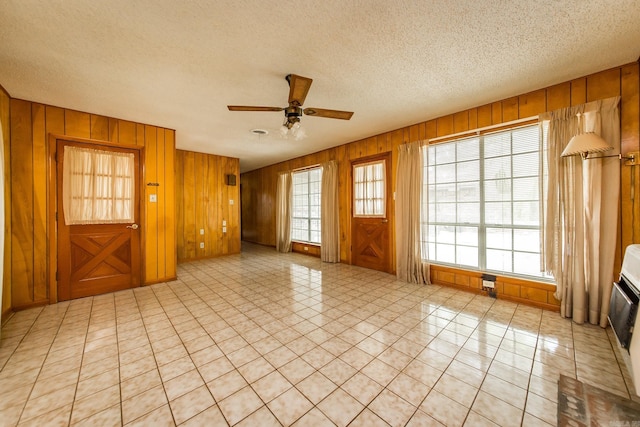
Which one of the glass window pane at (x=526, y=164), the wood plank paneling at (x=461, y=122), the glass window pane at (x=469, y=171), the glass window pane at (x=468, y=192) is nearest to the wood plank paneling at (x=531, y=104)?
the glass window pane at (x=526, y=164)

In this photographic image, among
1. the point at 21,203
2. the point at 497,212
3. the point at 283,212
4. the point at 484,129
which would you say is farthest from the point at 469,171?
the point at 21,203

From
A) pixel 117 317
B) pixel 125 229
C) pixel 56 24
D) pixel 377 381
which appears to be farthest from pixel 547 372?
pixel 125 229

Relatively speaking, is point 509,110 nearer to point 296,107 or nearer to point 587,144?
point 587,144

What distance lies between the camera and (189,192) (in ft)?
19.6

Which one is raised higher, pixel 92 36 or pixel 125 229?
pixel 92 36

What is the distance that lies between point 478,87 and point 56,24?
4.10 metres

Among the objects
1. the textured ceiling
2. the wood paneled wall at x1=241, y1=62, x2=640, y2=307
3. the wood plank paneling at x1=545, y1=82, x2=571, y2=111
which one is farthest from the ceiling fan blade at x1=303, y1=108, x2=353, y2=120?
the wood plank paneling at x1=545, y1=82, x2=571, y2=111

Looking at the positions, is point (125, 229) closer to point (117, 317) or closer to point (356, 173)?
point (117, 317)

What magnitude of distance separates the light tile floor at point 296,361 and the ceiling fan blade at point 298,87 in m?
2.41

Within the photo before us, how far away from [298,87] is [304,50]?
0.31 meters

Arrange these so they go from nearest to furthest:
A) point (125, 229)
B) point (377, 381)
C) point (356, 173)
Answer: point (377, 381)
point (125, 229)
point (356, 173)

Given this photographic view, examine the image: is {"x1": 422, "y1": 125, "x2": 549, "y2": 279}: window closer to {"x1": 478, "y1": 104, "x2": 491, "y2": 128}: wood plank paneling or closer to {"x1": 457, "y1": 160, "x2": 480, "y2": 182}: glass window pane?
{"x1": 457, "y1": 160, "x2": 480, "y2": 182}: glass window pane

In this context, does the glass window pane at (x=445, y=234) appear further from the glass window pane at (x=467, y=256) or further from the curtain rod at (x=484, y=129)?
the curtain rod at (x=484, y=129)

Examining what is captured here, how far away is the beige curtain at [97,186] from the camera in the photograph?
3465 millimetres
